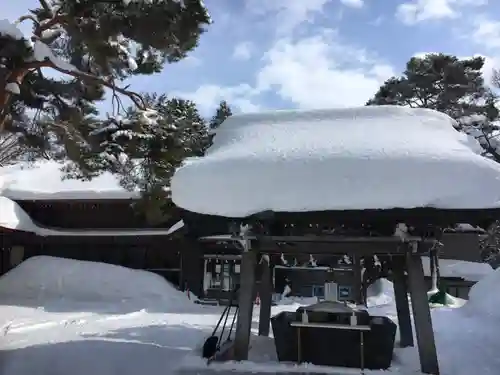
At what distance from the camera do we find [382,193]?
20.4 ft

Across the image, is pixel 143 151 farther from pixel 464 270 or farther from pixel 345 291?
pixel 464 270

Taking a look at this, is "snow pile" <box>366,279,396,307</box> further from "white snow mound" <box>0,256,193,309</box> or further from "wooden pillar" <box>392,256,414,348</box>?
"wooden pillar" <box>392,256,414,348</box>

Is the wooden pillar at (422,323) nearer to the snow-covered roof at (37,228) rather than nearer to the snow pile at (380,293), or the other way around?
the snow pile at (380,293)

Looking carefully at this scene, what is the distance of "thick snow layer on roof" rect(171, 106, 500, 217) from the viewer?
20.1ft

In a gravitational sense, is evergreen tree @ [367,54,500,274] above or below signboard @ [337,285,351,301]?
above

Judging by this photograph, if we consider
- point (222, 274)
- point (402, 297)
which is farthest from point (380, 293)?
point (402, 297)

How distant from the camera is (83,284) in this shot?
69.8ft

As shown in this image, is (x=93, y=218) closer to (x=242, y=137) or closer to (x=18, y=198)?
(x=18, y=198)

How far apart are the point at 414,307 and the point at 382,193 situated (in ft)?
5.85

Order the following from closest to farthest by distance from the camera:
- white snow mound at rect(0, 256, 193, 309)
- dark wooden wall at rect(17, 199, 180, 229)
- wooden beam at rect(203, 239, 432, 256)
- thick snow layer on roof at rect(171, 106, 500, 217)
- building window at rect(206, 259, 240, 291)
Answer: thick snow layer on roof at rect(171, 106, 500, 217) → wooden beam at rect(203, 239, 432, 256) → white snow mound at rect(0, 256, 193, 309) → building window at rect(206, 259, 240, 291) → dark wooden wall at rect(17, 199, 180, 229)

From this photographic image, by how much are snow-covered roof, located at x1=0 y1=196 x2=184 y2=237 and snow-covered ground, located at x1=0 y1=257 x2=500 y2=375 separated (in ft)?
5.00

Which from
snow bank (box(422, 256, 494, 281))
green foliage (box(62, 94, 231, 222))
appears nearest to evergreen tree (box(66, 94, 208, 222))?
green foliage (box(62, 94, 231, 222))

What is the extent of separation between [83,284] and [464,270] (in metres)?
17.6

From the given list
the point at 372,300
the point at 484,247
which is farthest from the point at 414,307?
the point at 484,247
